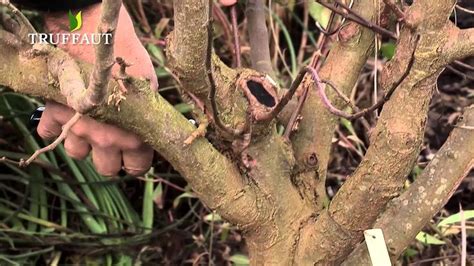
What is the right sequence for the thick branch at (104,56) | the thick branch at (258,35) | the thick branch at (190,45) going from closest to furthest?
the thick branch at (104,56) < the thick branch at (190,45) < the thick branch at (258,35)

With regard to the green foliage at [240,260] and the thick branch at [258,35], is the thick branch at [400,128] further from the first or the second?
the green foliage at [240,260]

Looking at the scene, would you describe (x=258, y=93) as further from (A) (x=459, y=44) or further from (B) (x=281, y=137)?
(A) (x=459, y=44)

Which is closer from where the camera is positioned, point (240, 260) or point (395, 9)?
point (395, 9)

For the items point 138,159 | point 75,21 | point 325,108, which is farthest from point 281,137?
point 75,21

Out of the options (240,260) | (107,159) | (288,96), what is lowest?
(240,260)

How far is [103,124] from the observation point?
2.79 ft

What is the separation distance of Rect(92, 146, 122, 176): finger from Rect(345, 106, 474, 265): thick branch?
1.02ft

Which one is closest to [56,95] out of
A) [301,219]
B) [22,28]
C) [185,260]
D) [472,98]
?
[22,28]

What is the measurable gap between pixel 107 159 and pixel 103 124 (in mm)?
62

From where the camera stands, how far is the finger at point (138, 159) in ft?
2.92

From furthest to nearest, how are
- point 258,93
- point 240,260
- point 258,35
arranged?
point 240,260
point 258,35
point 258,93

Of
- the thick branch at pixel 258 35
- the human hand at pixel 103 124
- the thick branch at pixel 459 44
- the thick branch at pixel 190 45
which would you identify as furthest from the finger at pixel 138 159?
the thick branch at pixel 459 44

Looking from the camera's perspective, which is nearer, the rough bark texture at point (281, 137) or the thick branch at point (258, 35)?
the rough bark texture at point (281, 137)

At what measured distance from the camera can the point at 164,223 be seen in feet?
4.82
